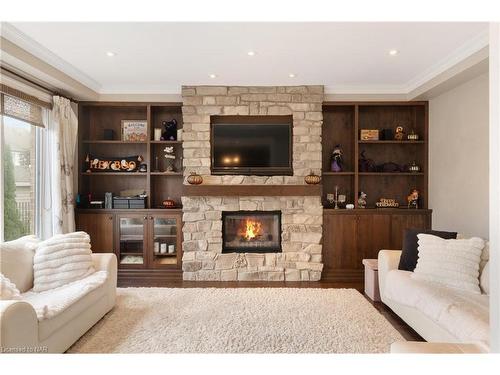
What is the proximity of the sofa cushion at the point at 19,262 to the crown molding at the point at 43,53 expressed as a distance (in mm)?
1777

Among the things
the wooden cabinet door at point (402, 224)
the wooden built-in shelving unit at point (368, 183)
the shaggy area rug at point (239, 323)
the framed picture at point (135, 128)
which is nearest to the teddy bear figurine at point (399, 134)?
the wooden built-in shelving unit at point (368, 183)

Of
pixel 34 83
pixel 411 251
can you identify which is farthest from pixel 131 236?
pixel 411 251

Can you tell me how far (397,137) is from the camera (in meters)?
4.54

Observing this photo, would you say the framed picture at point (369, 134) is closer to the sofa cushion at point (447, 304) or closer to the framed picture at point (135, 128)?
the sofa cushion at point (447, 304)

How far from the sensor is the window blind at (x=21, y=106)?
317 cm

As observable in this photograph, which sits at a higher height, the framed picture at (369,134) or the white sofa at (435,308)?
the framed picture at (369,134)

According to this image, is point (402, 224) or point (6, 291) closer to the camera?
point (6, 291)

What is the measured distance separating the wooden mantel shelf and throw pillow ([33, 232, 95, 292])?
1644 millimetres

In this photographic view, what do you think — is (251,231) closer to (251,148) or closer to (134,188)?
(251,148)

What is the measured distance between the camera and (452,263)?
2.68 meters

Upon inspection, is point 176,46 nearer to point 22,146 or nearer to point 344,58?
point 344,58

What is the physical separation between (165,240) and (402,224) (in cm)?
325
